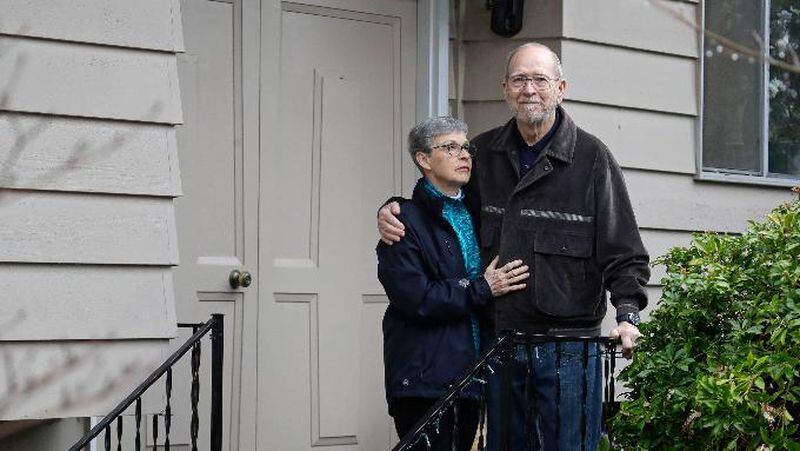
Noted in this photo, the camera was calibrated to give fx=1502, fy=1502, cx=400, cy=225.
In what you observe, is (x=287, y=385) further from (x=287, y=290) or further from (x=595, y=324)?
(x=595, y=324)

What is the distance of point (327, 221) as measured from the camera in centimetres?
729

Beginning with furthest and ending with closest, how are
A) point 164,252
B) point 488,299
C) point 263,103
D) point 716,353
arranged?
point 263,103 → point 164,252 → point 488,299 → point 716,353

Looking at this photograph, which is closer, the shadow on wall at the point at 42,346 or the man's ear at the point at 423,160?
the shadow on wall at the point at 42,346

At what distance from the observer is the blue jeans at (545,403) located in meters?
5.35

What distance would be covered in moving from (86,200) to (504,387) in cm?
178

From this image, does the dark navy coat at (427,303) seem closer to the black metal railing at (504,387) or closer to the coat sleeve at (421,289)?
the coat sleeve at (421,289)

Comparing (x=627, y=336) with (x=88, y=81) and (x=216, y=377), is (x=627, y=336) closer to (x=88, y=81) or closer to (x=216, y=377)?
(x=216, y=377)

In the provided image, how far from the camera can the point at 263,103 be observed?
7.10 metres

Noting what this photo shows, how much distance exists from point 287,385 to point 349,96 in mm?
1451

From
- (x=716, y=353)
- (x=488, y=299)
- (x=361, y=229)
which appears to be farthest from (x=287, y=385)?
(x=716, y=353)

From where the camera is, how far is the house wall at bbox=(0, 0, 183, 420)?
5629 millimetres

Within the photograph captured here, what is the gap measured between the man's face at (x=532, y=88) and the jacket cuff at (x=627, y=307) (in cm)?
76

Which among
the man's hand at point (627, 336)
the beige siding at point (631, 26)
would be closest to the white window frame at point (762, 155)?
the beige siding at point (631, 26)

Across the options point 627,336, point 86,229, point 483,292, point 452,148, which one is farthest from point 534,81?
point 86,229
